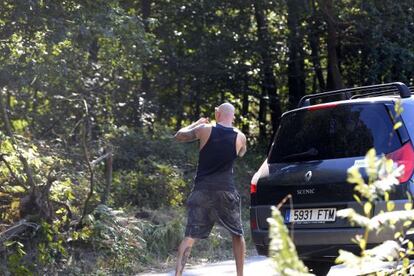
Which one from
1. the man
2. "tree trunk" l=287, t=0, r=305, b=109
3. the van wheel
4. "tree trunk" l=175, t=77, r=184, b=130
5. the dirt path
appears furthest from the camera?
"tree trunk" l=175, t=77, r=184, b=130

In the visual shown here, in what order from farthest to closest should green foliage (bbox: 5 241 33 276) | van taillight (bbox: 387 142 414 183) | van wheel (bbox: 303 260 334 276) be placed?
van wheel (bbox: 303 260 334 276) < green foliage (bbox: 5 241 33 276) < van taillight (bbox: 387 142 414 183)

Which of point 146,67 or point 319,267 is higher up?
point 146,67

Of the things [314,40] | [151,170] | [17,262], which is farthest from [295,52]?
[17,262]

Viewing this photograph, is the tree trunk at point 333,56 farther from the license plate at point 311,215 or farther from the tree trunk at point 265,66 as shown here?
the license plate at point 311,215

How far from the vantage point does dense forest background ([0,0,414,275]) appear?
10.1 meters

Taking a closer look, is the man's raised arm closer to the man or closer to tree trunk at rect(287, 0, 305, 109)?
the man

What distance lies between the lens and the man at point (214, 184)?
812 cm

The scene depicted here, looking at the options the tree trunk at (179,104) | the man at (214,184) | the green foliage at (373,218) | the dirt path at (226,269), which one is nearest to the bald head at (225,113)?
the man at (214,184)

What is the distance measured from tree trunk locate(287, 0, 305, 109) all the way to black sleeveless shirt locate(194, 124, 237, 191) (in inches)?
521

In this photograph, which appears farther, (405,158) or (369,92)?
(369,92)

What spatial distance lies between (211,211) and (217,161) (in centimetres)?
50

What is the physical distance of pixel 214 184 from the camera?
8.11m

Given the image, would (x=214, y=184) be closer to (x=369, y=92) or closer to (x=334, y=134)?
(x=334, y=134)

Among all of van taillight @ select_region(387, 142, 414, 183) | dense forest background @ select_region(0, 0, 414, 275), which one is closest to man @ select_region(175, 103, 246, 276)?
van taillight @ select_region(387, 142, 414, 183)
